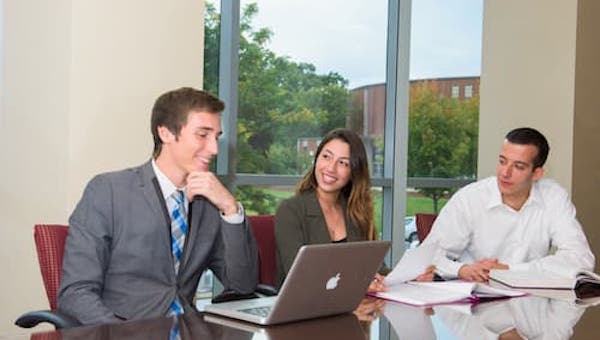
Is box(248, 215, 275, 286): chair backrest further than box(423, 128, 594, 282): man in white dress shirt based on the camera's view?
No

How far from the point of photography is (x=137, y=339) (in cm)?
166

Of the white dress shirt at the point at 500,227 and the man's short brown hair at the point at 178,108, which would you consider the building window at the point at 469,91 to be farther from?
the man's short brown hair at the point at 178,108

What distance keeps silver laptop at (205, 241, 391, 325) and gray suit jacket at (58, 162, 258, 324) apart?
44 cm

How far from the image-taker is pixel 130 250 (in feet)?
8.02

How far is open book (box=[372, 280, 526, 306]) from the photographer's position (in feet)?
8.18

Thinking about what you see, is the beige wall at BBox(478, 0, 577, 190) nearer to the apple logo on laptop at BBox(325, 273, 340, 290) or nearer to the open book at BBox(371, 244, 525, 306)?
the open book at BBox(371, 244, 525, 306)

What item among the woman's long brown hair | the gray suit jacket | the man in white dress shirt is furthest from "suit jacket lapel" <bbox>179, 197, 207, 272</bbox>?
the man in white dress shirt

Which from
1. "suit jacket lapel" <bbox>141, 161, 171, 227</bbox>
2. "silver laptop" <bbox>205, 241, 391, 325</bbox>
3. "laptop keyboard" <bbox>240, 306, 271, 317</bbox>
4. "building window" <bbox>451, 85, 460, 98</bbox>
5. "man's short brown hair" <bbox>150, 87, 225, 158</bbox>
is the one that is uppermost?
"building window" <bbox>451, 85, 460, 98</bbox>

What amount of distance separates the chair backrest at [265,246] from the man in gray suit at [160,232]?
0.87 feet

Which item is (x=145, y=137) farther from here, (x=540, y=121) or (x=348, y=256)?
(x=540, y=121)

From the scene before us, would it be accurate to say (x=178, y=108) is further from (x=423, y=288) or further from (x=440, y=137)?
(x=440, y=137)

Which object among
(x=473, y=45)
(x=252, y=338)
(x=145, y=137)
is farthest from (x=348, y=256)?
(x=473, y=45)

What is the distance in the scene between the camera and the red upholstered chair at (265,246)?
3057 mm

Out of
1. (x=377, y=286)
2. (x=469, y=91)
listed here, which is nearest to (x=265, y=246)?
(x=377, y=286)
